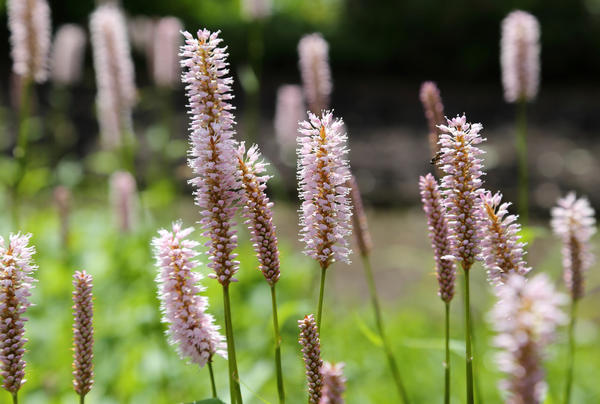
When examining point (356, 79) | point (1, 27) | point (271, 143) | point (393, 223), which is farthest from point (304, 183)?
point (1, 27)

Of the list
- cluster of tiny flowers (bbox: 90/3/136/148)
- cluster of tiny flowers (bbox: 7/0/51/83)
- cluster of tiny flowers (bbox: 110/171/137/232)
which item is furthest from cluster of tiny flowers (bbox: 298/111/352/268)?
cluster of tiny flowers (bbox: 110/171/137/232)

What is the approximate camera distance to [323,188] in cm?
123

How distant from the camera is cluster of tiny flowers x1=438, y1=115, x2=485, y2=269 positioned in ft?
3.80

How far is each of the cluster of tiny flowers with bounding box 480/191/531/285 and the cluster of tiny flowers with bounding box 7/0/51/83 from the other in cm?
235

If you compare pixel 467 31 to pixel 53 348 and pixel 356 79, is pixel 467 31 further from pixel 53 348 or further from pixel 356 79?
pixel 53 348

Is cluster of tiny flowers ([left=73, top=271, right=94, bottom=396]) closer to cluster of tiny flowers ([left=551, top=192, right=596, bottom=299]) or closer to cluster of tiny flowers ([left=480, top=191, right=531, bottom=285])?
cluster of tiny flowers ([left=480, top=191, right=531, bottom=285])

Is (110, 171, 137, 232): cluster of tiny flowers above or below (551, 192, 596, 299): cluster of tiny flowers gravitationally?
above

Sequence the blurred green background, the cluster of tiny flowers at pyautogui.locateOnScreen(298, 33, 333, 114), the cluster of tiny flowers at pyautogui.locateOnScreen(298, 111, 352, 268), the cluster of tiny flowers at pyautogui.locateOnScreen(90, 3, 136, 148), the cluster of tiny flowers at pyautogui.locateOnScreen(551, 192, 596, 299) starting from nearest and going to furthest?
the cluster of tiny flowers at pyautogui.locateOnScreen(298, 111, 352, 268) → the cluster of tiny flowers at pyautogui.locateOnScreen(551, 192, 596, 299) → the cluster of tiny flowers at pyautogui.locateOnScreen(298, 33, 333, 114) → the cluster of tiny flowers at pyautogui.locateOnScreen(90, 3, 136, 148) → the blurred green background

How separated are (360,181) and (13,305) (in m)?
7.90

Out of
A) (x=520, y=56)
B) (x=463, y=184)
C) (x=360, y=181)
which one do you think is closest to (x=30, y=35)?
(x=520, y=56)

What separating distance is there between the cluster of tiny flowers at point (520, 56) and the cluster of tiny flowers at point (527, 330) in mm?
2223

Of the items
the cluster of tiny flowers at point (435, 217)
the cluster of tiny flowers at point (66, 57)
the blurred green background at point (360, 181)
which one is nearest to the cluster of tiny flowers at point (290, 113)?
the blurred green background at point (360, 181)

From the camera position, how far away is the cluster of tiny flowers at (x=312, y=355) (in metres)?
1.16

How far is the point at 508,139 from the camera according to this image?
10.0 meters
